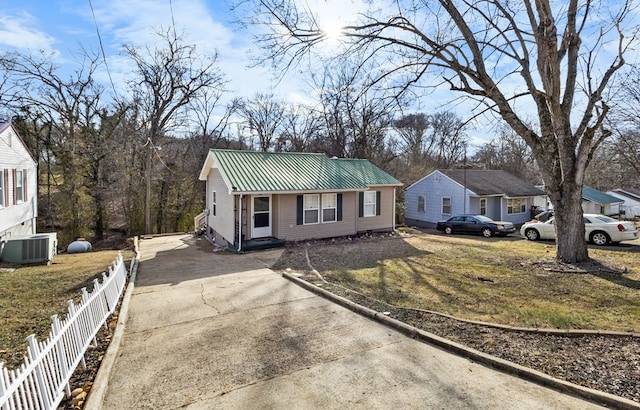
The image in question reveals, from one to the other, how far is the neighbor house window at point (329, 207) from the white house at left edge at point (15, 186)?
12.6 meters

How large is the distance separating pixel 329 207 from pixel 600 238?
12756 mm

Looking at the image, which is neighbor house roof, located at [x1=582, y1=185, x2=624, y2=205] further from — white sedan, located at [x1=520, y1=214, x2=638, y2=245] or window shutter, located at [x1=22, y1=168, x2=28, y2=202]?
window shutter, located at [x1=22, y1=168, x2=28, y2=202]

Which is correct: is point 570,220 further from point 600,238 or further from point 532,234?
point 532,234

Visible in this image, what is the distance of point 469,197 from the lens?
25609mm

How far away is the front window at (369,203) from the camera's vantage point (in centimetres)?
1791

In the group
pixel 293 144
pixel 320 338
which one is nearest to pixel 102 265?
pixel 320 338

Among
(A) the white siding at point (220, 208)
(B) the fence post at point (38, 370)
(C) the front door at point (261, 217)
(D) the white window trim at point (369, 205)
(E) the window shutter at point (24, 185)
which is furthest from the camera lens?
(D) the white window trim at point (369, 205)

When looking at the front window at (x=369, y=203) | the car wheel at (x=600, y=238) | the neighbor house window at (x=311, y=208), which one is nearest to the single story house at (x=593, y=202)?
the car wheel at (x=600, y=238)

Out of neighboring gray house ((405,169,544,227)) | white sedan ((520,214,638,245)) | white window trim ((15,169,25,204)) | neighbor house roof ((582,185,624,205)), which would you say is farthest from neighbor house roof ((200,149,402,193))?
neighbor house roof ((582,185,624,205))

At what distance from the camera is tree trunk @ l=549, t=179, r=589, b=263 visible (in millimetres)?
10555

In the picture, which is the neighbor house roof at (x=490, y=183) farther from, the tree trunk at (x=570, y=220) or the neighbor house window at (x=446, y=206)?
the tree trunk at (x=570, y=220)

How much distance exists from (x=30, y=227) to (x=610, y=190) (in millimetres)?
56316

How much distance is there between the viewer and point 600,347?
4.83 meters

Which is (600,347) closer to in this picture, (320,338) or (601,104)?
(320,338)
